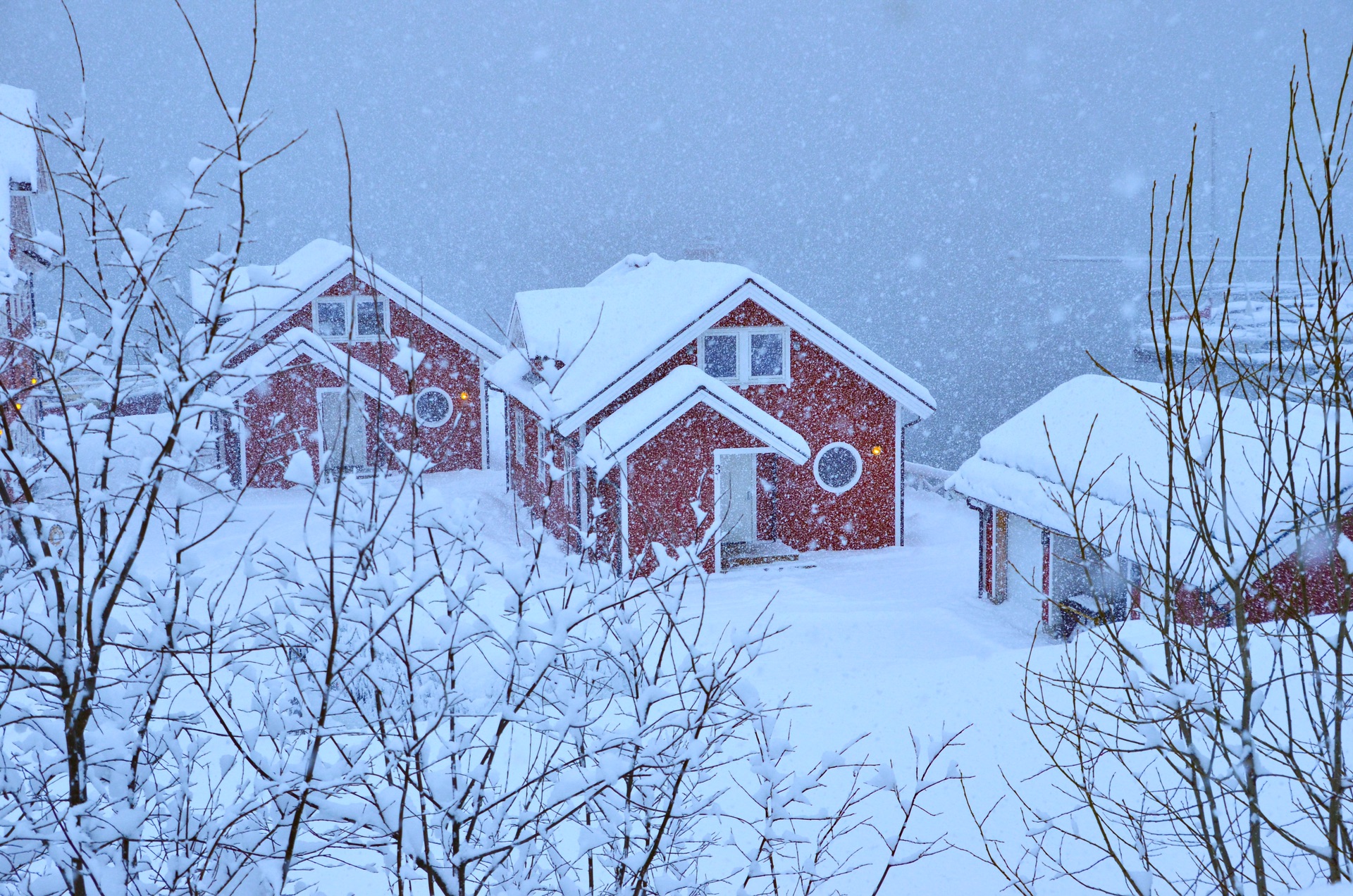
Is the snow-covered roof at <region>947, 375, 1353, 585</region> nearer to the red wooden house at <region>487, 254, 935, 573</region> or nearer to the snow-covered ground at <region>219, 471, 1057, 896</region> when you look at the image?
the snow-covered ground at <region>219, 471, 1057, 896</region>

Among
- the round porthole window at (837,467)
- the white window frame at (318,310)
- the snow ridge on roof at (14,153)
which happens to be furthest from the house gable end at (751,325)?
the snow ridge on roof at (14,153)

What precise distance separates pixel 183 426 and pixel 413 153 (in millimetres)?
199120

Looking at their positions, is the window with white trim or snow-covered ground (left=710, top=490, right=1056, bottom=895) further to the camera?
the window with white trim

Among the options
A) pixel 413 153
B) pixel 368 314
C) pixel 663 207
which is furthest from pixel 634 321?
pixel 413 153

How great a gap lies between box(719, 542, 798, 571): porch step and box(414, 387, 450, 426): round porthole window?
9.57 m

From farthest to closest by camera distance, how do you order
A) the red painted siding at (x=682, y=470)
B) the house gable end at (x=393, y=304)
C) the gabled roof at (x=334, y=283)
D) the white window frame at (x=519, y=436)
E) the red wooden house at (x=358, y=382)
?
the red wooden house at (x=358, y=382) → the house gable end at (x=393, y=304) → the gabled roof at (x=334, y=283) → the white window frame at (x=519, y=436) → the red painted siding at (x=682, y=470)

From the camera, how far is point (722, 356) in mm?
17078

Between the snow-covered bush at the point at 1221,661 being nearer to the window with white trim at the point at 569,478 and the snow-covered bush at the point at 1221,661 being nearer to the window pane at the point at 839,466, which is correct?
the window pane at the point at 839,466

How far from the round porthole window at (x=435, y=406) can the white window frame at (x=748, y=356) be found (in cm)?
911

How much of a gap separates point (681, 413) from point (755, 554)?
2.80 m

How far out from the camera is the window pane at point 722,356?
1700cm

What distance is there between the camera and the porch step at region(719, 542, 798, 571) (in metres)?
16.3

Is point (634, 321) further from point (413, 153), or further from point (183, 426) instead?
point (413, 153)

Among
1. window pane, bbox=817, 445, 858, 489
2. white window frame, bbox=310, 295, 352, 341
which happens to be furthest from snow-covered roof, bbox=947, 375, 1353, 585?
white window frame, bbox=310, 295, 352, 341
